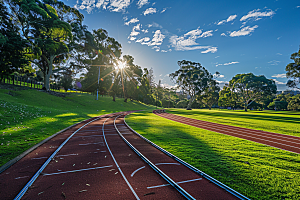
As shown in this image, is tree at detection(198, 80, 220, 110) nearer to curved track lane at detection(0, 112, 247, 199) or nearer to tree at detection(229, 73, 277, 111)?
tree at detection(229, 73, 277, 111)

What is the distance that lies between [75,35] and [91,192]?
42.1 metres

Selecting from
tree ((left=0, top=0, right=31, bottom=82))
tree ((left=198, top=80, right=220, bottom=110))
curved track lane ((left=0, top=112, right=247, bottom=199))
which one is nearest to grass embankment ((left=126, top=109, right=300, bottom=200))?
curved track lane ((left=0, top=112, right=247, bottom=199))

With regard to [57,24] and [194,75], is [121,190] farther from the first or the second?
[194,75]

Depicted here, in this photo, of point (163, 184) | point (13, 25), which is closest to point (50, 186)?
point (163, 184)

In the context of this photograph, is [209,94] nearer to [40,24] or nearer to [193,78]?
[193,78]

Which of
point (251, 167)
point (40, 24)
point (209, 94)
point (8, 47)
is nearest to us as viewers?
point (251, 167)

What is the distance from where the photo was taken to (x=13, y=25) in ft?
92.5

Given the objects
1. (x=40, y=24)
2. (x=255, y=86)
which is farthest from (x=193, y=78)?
(x=40, y=24)

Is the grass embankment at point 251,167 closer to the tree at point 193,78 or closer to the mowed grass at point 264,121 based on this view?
the mowed grass at point 264,121

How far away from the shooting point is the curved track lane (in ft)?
12.5

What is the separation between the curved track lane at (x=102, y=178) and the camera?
149 inches

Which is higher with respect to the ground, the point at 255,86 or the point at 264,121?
the point at 255,86

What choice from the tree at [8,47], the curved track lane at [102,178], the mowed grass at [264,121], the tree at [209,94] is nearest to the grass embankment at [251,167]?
the curved track lane at [102,178]

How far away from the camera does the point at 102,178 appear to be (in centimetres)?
459
